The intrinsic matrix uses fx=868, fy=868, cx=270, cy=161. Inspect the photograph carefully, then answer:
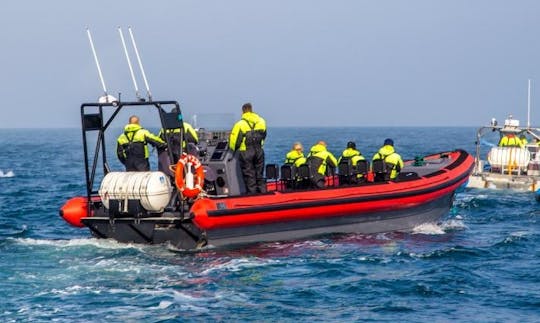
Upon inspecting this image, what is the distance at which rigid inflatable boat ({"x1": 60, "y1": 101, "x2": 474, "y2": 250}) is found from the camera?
12586 millimetres

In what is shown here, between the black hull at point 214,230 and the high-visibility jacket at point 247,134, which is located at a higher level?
the high-visibility jacket at point 247,134

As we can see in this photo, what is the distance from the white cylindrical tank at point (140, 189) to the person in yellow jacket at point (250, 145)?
1428 millimetres

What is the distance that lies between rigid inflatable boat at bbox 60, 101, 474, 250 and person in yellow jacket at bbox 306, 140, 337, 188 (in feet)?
1.06

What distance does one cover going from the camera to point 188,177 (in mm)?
12578

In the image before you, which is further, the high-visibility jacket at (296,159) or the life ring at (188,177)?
the high-visibility jacket at (296,159)

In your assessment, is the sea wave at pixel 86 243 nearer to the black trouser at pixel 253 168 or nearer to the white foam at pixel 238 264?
the white foam at pixel 238 264

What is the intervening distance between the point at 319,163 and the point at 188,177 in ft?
10.2

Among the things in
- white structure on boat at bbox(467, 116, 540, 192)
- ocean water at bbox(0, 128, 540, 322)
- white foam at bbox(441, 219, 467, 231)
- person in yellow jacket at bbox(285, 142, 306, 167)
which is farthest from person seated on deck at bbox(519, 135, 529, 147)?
person in yellow jacket at bbox(285, 142, 306, 167)

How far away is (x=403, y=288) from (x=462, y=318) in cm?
137

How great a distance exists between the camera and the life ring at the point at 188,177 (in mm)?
A: 12586

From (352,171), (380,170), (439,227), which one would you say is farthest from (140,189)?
(439,227)

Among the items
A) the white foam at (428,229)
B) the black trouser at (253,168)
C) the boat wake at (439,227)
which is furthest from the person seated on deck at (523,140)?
the black trouser at (253,168)

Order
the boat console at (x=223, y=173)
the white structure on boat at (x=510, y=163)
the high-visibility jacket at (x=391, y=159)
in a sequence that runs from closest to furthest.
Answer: the boat console at (x=223, y=173) < the high-visibility jacket at (x=391, y=159) < the white structure on boat at (x=510, y=163)

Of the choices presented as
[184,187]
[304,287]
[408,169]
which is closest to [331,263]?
[304,287]
